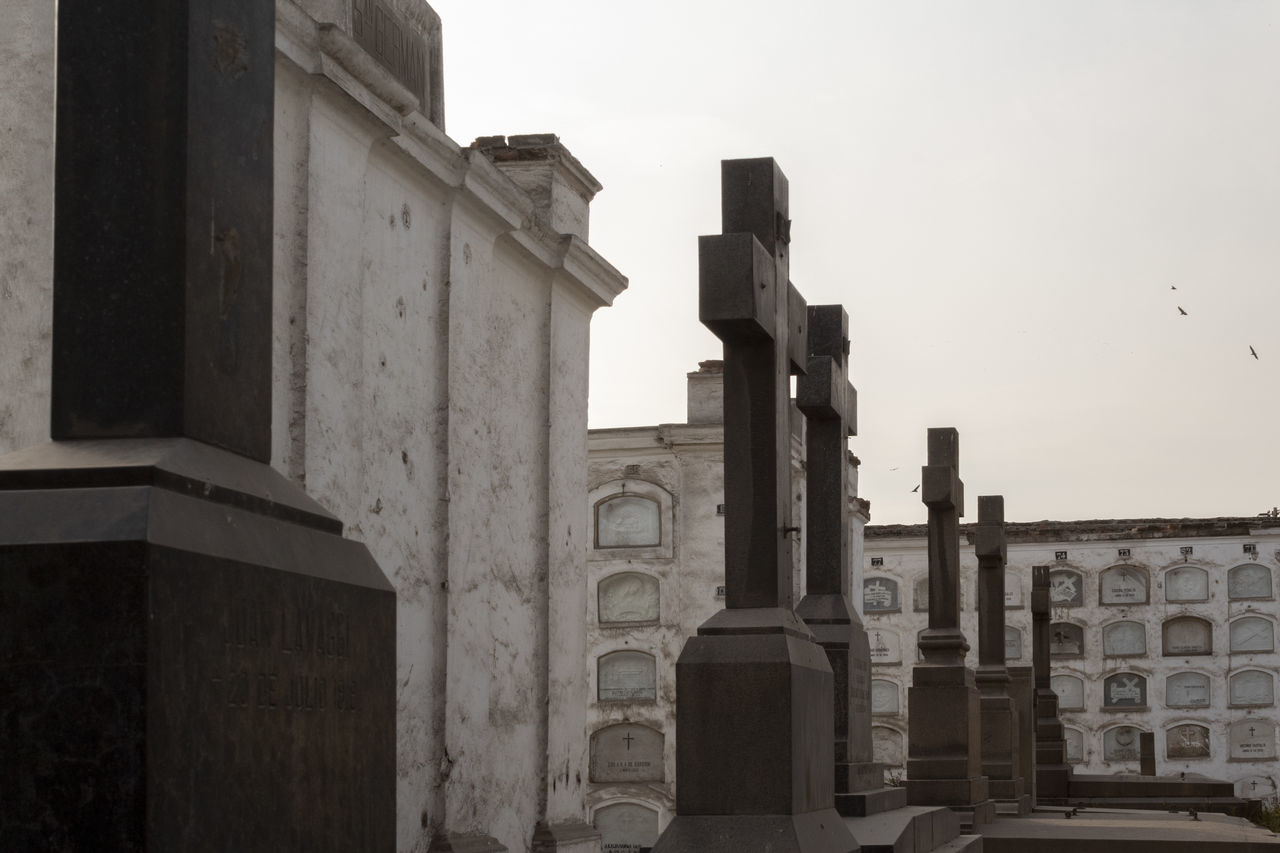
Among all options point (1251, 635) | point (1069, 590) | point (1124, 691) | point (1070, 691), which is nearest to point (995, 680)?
point (1069, 590)

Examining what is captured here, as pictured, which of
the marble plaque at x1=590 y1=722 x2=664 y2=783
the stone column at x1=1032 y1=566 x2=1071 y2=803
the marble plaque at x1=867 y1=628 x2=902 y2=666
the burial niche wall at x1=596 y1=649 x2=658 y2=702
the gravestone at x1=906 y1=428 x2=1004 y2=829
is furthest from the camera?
the marble plaque at x1=867 y1=628 x2=902 y2=666

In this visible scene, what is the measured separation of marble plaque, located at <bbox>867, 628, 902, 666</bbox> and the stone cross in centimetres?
2992

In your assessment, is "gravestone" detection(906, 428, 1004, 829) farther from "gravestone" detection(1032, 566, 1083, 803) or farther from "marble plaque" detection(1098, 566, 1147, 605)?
"marble plaque" detection(1098, 566, 1147, 605)

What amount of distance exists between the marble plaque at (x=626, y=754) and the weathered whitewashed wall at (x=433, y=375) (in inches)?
590

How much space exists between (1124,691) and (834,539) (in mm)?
34935

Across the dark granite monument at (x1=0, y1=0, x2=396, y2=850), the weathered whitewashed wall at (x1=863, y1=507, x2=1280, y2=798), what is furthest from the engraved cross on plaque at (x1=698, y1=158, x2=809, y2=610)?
the weathered whitewashed wall at (x1=863, y1=507, x2=1280, y2=798)

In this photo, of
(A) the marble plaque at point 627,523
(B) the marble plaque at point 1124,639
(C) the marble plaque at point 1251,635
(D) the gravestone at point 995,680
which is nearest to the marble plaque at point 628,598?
(A) the marble plaque at point 627,523

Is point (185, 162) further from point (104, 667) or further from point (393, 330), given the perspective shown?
point (393, 330)

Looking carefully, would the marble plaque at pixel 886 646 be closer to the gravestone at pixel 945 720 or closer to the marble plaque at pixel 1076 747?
the marble plaque at pixel 1076 747

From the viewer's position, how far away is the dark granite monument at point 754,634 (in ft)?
19.2

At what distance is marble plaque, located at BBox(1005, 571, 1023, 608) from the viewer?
1677 inches

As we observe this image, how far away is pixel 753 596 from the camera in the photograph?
248 inches

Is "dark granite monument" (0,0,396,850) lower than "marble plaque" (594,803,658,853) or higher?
higher

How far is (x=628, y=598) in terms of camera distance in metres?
29.5
